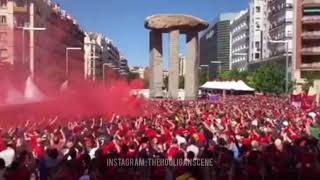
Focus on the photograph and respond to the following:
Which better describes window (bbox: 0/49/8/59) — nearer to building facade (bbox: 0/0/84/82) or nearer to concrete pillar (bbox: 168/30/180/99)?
building facade (bbox: 0/0/84/82)

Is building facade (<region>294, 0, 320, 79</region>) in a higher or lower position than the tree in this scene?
higher

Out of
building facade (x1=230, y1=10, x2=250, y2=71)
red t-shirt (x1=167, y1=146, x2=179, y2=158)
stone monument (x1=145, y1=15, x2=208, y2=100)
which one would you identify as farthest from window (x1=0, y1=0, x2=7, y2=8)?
red t-shirt (x1=167, y1=146, x2=179, y2=158)

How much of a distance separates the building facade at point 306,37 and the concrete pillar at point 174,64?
26.1 meters

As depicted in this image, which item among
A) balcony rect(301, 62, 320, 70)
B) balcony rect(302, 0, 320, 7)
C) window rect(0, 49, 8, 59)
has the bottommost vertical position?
balcony rect(301, 62, 320, 70)

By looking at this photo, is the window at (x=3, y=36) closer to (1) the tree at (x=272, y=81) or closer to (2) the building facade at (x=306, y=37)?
(1) the tree at (x=272, y=81)

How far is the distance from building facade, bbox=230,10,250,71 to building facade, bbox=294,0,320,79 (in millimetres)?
57453

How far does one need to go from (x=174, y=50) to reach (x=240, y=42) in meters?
98.5

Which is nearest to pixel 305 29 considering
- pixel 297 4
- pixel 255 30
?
pixel 297 4

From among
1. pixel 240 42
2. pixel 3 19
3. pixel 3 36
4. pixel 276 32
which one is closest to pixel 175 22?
pixel 3 36

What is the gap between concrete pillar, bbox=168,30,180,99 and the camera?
3162 inches

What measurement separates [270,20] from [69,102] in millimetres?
100303

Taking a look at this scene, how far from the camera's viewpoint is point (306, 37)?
4018 inches

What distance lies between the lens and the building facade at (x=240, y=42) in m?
167

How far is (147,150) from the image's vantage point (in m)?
14.7
